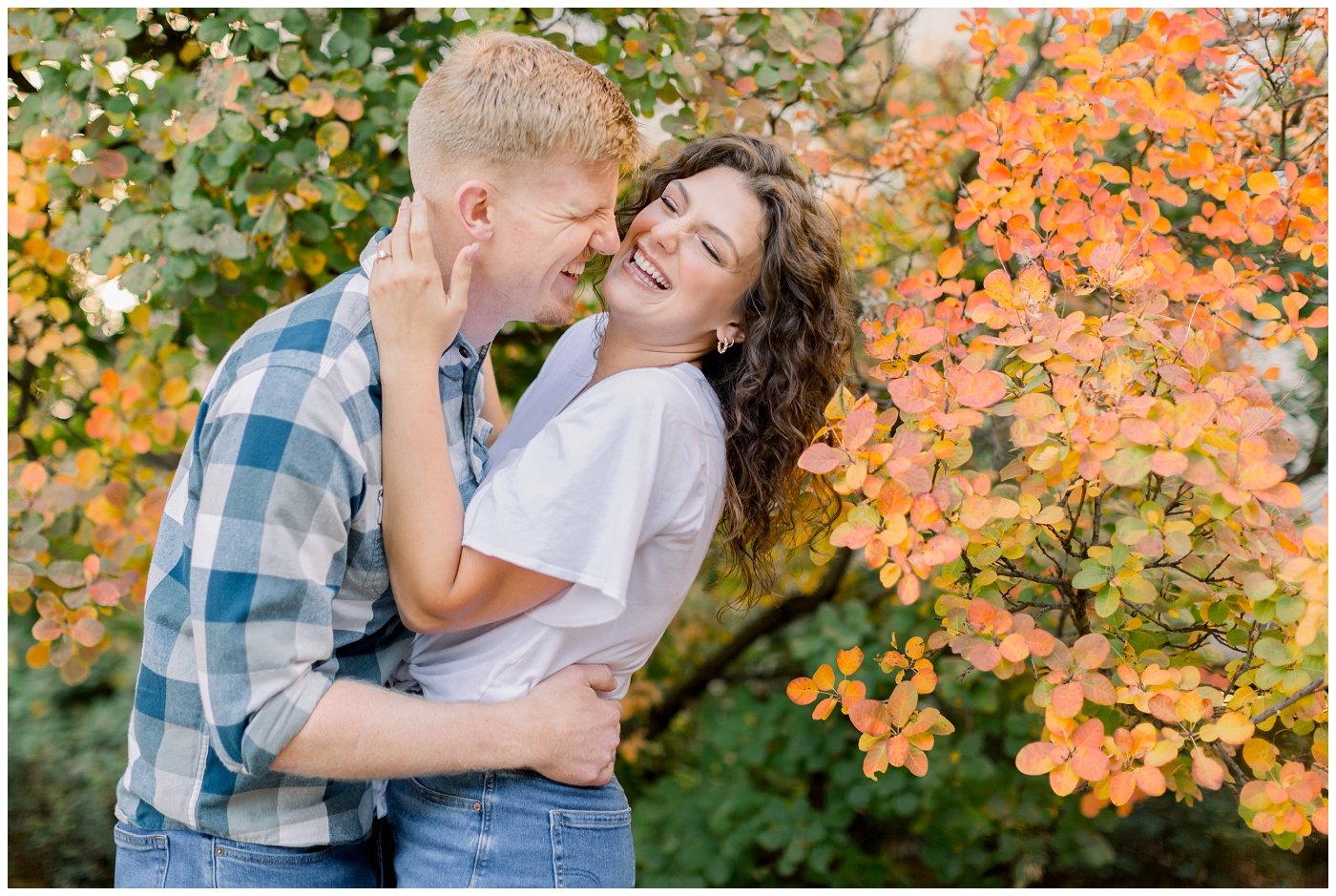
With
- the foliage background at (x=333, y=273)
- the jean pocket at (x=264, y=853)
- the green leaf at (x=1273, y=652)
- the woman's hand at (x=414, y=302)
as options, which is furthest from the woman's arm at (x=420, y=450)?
the green leaf at (x=1273, y=652)

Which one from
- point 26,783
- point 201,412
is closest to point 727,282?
point 201,412

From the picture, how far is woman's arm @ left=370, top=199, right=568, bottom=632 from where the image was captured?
1449mm

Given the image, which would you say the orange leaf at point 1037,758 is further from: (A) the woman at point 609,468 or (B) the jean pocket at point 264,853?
(B) the jean pocket at point 264,853

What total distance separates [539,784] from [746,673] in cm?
254

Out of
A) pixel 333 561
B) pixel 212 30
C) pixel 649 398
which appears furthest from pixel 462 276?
pixel 212 30

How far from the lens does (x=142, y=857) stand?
1571 millimetres

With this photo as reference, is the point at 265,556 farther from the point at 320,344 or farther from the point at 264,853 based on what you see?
the point at 264,853

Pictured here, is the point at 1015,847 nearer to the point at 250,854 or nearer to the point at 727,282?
the point at 727,282

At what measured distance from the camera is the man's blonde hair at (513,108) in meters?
1.58

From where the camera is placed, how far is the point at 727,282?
186cm

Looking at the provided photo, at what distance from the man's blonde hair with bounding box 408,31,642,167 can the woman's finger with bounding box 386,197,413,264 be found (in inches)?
4.1

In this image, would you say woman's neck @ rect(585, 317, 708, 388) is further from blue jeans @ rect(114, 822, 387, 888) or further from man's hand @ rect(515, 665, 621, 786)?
blue jeans @ rect(114, 822, 387, 888)

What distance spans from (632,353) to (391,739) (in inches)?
31.9

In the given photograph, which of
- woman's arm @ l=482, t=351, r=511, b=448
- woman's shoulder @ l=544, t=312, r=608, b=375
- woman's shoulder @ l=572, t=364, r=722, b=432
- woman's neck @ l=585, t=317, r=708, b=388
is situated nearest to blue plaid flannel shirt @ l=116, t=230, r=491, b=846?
woman's shoulder @ l=572, t=364, r=722, b=432
